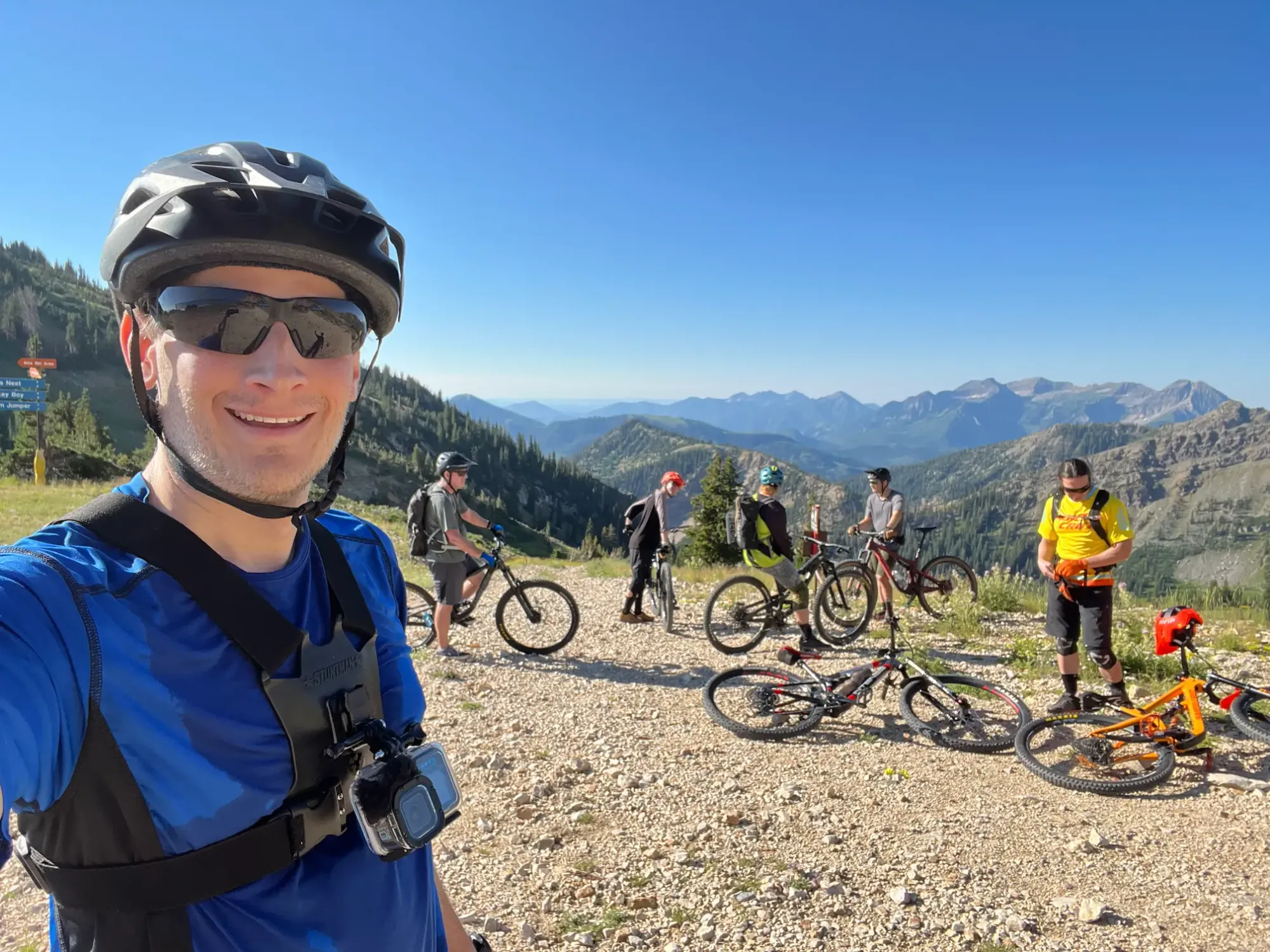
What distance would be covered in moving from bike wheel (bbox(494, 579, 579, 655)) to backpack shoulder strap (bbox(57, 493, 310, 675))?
7649 millimetres

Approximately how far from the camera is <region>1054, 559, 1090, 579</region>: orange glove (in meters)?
6.23

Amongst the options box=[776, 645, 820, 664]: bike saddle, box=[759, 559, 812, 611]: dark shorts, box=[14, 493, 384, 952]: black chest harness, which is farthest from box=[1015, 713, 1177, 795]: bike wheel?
box=[14, 493, 384, 952]: black chest harness

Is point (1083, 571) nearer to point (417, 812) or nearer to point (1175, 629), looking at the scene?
point (1175, 629)

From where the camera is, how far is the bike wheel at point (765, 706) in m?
6.19

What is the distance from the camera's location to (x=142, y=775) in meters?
1.07

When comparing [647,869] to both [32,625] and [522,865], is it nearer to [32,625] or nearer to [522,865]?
[522,865]

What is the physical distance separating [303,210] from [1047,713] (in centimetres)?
734

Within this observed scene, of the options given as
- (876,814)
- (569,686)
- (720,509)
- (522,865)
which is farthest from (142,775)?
(720,509)

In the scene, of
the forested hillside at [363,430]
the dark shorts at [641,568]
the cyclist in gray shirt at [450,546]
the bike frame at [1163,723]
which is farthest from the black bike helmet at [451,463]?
the forested hillside at [363,430]

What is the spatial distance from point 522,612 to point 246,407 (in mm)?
8179

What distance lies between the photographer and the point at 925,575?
10.6m

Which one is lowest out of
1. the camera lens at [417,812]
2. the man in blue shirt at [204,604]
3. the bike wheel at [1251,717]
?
the bike wheel at [1251,717]

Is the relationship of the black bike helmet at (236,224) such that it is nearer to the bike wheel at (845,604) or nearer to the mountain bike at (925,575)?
the bike wheel at (845,604)

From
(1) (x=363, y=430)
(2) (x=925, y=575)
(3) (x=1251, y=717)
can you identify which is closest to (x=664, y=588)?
(2) (x=925, y=575)
